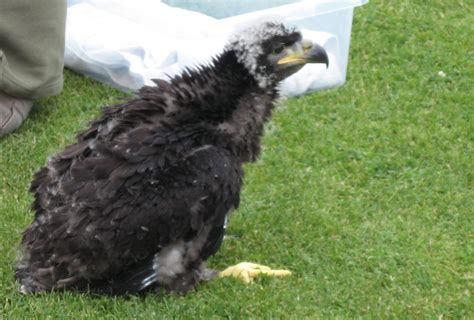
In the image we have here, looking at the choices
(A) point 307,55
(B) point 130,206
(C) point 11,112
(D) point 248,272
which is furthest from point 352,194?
(C) point 11,112

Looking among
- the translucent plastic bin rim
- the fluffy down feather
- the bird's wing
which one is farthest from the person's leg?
the bird's wing

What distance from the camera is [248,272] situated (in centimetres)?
484

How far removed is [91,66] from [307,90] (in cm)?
A: 175

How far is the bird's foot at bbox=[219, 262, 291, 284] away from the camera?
4.82 metres

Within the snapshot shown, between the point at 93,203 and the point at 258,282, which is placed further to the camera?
the point at 258,282

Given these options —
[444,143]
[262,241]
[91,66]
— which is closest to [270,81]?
[262,241]

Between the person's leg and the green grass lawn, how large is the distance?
0.19 metres

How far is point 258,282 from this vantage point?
4820 mm

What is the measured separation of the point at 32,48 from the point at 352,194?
2565mm

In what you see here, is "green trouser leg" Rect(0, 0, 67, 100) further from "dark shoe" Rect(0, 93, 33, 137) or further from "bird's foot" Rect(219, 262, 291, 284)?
"bird's foot" Rect(219, 262, 291, 284)

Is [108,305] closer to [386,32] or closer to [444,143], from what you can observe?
[444,143]

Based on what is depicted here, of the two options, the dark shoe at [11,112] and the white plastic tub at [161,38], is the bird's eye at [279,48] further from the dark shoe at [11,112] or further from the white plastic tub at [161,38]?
the dark shoe at [11,112]

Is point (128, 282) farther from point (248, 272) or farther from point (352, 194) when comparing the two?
point (352, 194)

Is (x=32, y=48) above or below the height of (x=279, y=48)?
below
